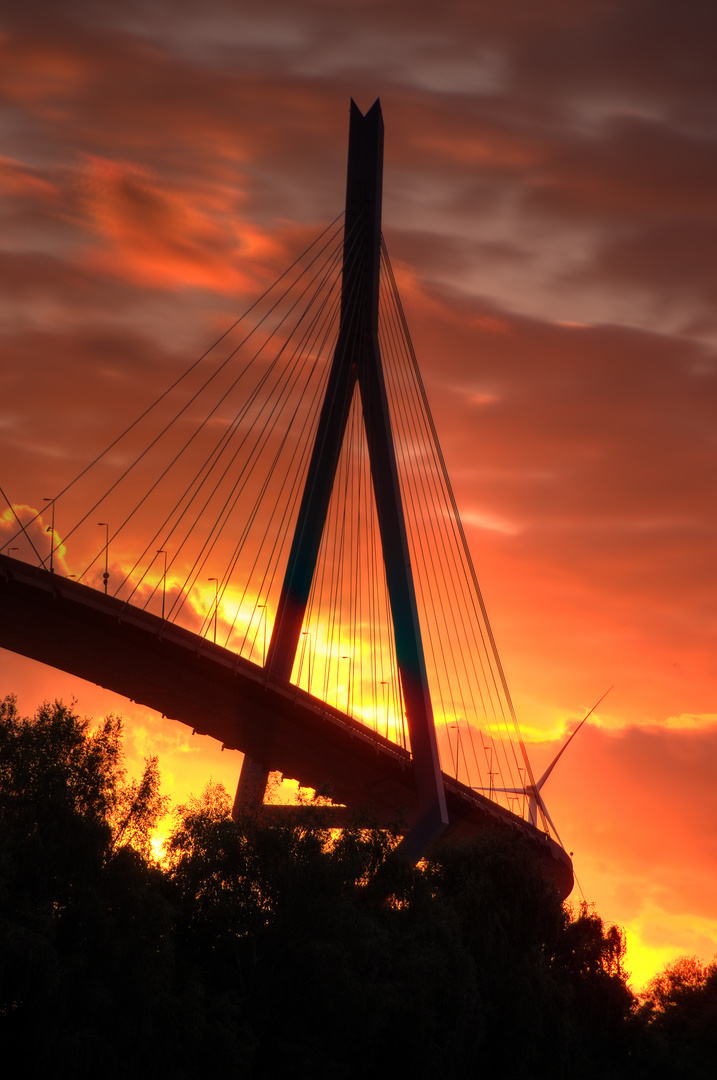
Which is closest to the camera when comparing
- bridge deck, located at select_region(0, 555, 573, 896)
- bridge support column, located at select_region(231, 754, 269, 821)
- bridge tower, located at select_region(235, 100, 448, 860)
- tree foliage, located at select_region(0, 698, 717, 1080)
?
tree foliage, located at select_region(0, 698, 717, 1080)

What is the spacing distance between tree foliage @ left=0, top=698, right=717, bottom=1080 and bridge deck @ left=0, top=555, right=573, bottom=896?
4.83 m

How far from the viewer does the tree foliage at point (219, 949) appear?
21.6 meters

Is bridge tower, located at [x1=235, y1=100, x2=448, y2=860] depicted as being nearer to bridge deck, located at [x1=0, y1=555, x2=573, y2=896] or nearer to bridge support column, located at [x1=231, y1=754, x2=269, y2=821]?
bridge support column, located at [x1=231, y1=754, x2=269, y2=821]

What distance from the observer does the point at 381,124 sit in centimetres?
4472

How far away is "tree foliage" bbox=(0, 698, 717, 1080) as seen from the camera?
21609 millimetres

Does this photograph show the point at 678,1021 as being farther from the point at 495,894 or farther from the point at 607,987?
the point at 495,894

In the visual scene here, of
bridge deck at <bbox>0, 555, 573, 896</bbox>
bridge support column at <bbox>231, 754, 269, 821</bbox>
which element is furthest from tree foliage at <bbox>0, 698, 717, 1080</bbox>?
bridge support column at <bbox>231, 754, 269, 821</bbox>

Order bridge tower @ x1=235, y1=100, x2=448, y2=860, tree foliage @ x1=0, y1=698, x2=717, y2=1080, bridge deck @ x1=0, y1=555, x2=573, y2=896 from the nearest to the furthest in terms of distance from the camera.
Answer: tree foliage @ x1=0, y1=698, x2=717, y2=1080
bridge deck @ x1=0, y1=555, x2=573, y2=896
bridge tower @ x1=235, y1=100, x2=448, y2=860

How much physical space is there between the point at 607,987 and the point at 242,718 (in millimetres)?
17267

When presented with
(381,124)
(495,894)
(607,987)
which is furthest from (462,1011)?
(381,124)

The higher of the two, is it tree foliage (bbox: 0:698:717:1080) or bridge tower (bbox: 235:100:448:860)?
bridge tower (bbox: 235:100:448:860)

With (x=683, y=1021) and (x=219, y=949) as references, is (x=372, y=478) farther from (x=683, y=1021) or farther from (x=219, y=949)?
(x=683, y=1021)

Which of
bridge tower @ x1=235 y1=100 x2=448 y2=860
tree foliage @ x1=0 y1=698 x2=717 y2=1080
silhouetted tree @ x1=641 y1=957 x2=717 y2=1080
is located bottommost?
tree foliage @ x1=0 y1=698 x2=717 y2=1080

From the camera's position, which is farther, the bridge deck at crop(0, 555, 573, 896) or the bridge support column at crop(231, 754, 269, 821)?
the bridge support column at crop(231, 754, 269, 821)
